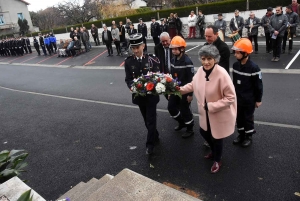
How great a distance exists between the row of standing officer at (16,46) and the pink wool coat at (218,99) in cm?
2732

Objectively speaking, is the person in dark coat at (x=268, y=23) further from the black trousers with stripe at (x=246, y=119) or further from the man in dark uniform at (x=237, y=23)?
the black trousers with stripe at (x=246, y=119)

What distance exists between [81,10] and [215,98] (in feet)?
145

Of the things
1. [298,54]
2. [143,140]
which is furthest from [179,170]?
[298,54]

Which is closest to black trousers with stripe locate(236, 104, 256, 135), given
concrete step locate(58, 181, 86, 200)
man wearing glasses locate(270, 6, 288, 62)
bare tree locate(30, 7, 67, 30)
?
concrete step locate(58, 181, 86, 200)

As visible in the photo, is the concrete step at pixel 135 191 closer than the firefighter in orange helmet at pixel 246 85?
Yes

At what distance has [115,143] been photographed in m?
5.48

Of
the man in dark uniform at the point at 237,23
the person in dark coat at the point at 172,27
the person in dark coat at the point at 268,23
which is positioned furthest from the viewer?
the person in dark coat at the point at 172,27

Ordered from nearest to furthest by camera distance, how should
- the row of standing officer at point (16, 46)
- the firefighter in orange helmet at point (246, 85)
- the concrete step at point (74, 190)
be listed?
the concrete step at point (74, 190) → the firefighter in orange helmet at point (246, 85) → the row of standing officer at point (16, 46)

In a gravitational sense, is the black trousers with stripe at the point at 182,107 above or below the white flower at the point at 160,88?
below

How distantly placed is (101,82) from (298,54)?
27.3 ft

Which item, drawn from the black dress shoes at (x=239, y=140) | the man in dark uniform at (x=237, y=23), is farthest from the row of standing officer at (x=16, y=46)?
the black dress shoes at (x=239, y=140)

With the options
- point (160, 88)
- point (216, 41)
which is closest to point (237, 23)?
point (216, 41)

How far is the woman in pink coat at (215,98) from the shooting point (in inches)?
139

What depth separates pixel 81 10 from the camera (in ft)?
142
